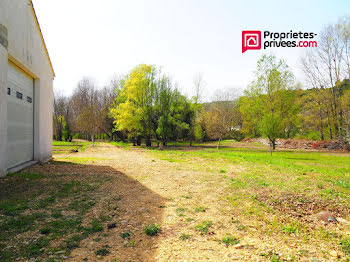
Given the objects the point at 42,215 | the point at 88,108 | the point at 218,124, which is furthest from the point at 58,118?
the point at 42,215

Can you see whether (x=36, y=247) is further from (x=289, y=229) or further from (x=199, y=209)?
(x=289, y=229)

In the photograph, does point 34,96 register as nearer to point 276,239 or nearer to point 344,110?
point 276,239

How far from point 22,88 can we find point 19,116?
143 centimetres

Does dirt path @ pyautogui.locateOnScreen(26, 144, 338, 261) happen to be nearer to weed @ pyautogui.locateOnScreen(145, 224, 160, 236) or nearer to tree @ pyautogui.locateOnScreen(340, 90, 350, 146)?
weed @ pyautogui.locateOnScreen(145, 224, 160, 236)

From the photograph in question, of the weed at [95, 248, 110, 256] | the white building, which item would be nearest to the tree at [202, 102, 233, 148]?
the white building

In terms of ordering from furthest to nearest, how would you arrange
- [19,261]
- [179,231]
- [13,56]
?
[13,56] < [179,231] < [19,261]

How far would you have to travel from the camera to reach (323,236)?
4340 mm

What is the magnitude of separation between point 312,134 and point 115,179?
35.3 metres

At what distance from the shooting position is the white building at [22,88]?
25.7 ft

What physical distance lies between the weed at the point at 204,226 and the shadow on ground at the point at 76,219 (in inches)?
35.4

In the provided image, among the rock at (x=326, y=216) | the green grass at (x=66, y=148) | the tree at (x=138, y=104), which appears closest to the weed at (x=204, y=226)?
the rock at (x=326, y=216)

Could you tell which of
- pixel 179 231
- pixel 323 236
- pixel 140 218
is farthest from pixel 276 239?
pixel 140 218

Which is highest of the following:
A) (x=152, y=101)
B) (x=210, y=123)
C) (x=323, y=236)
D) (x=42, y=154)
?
(x=152, y=101)

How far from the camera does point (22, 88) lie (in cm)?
1026
